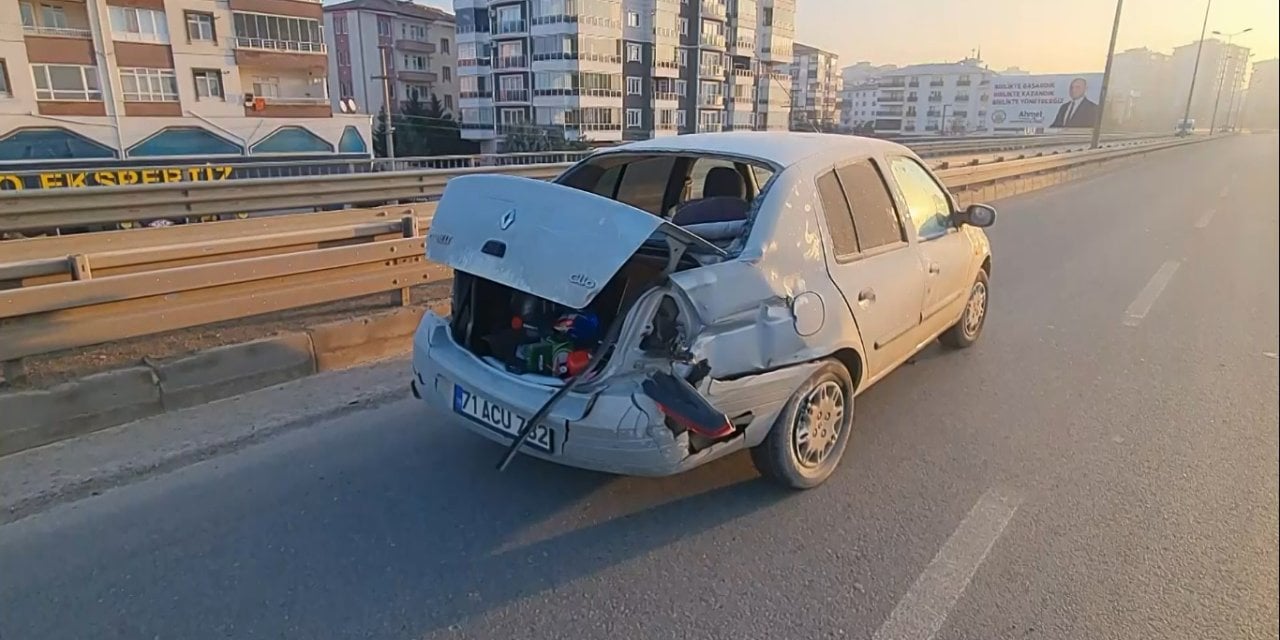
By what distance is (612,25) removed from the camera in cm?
1992

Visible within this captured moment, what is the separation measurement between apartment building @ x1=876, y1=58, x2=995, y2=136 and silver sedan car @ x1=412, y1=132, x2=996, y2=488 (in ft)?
40.0

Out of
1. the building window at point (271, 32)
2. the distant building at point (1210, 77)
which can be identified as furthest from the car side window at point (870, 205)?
the building window at point (271, 32)

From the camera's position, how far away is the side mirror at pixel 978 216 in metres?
4.84

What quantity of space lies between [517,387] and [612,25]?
19.0m

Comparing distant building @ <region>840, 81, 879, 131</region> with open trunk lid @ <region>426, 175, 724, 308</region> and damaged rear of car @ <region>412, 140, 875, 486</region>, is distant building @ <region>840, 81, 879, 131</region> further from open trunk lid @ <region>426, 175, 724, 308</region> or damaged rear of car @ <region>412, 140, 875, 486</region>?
open trunk lid @ <region>426, 175, 724, 308</region>

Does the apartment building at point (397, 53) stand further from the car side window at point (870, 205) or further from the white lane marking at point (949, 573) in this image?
the white lane marking at point (949, 573)

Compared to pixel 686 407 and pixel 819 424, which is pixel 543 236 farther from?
pixel 819 424

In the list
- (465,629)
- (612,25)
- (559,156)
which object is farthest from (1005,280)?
(612,25)

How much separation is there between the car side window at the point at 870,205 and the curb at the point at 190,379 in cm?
343

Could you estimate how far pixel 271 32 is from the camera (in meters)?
18.2

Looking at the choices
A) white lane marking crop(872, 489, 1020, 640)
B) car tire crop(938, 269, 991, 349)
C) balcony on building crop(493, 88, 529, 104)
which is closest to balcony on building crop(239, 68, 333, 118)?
balcony on building crop(493, 88, 529, 104)

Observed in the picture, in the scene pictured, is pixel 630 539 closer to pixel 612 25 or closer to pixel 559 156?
pixel 559 156

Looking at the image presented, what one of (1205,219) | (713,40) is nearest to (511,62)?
(713,40)

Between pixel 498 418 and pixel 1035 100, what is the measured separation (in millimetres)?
18460
